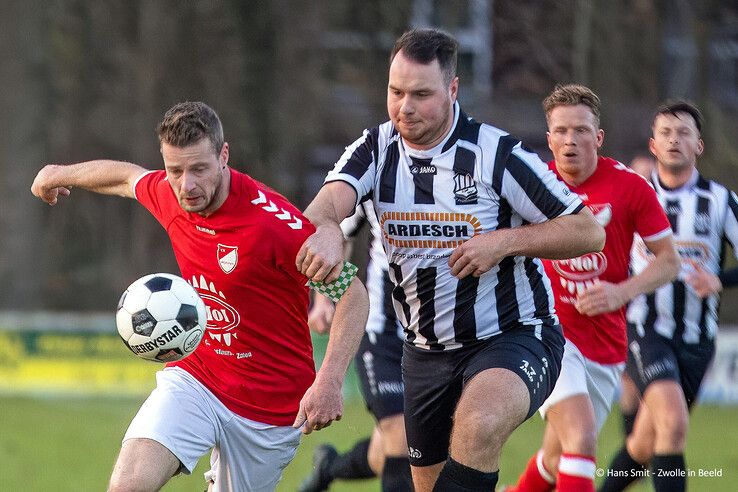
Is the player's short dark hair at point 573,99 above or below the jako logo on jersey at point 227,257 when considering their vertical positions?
above

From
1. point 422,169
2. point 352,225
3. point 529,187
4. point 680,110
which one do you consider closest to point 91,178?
point 352,225

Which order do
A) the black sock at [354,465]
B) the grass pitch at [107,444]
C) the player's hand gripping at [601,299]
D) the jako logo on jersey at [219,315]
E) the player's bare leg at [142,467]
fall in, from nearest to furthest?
the player's bare leg at [142,467], the jako logo on jersey at [219,315], the player's hand gripping at [601,299], the black sock at [354,465], the grass pitch at [107,444]

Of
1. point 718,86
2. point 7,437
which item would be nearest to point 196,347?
point 7,437

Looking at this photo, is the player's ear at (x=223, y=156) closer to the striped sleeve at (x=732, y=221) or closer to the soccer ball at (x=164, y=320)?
the soccer ball at (x=164, y=320)

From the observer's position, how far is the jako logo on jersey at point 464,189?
16.7ft

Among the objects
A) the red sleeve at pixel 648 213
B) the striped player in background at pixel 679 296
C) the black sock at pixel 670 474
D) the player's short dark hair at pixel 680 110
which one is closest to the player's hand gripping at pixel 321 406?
the red sleeve at pixel 648 213

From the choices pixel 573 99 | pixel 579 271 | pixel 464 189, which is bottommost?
pixel 579 271

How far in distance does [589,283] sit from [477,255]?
1824mm

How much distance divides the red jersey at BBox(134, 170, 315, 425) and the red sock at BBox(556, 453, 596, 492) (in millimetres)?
1623

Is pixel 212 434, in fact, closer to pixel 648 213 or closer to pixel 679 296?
pixel 648 213

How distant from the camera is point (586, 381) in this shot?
6.62 metres

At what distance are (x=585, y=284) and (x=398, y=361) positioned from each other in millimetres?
1050

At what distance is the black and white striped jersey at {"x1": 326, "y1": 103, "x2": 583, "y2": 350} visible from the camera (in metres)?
5.07

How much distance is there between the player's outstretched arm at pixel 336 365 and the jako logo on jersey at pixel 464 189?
527mm
